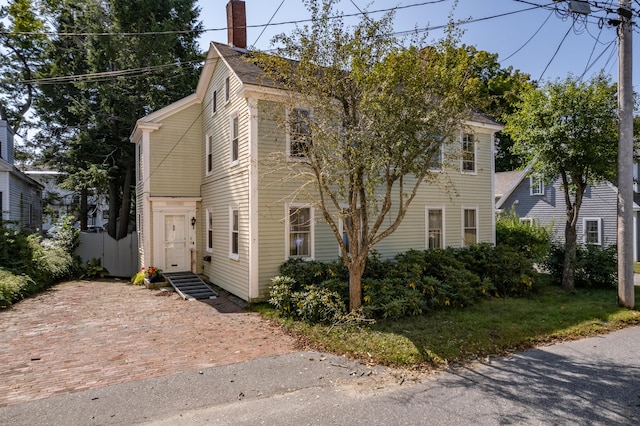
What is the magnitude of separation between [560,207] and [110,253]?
78.2ft

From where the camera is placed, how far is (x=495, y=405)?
4.92m

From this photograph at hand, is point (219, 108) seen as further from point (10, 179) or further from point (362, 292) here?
point (10, 179)

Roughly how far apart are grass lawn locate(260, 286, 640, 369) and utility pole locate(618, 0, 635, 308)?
878 mm

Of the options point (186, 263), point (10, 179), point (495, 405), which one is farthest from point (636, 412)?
point (10, 179)

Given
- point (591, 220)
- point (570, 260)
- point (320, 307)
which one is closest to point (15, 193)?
point (320, 307)

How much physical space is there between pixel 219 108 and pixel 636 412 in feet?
42.4

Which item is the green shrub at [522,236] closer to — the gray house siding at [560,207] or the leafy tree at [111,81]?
the gray house siding at [560,207]

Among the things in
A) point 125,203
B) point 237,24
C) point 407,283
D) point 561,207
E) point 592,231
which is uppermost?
point 237,24

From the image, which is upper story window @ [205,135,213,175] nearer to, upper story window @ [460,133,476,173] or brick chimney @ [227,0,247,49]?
brick chimney @ [227,0,247,49]

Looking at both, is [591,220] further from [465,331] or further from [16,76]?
[16,76]

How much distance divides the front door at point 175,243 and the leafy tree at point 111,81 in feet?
23.0

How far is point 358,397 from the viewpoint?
516 centimetres

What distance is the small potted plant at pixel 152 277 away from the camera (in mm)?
13328

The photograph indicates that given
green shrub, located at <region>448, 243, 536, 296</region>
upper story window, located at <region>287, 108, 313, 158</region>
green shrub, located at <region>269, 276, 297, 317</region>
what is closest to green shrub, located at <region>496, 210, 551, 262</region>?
green shrub, located at <region>448, 243, 536, 296</region>
